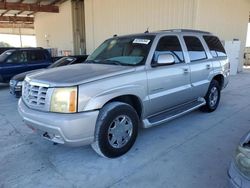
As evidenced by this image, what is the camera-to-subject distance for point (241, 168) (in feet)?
5.64

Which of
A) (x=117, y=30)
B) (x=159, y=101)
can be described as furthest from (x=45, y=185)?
(x=117, y=30)

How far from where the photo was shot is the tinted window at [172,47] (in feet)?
12.2

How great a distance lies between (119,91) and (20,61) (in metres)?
6.83

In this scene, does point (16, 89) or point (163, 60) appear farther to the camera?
point (16, 89)

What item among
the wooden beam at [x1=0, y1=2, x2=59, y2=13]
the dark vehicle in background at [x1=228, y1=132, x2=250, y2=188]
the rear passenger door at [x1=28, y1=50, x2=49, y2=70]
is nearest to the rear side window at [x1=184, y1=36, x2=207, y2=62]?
the dark vehicle in background at [x1=228, y1=132, x2=250, y2=188]

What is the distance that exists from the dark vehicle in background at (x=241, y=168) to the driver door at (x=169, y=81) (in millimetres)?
1756

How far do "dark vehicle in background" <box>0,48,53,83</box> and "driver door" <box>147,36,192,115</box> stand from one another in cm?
631

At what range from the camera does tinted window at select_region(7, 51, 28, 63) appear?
8435 millimetres

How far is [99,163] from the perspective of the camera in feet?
10.0

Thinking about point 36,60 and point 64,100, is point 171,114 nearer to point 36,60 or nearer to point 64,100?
point 64,100

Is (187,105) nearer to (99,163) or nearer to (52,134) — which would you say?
(99,163)

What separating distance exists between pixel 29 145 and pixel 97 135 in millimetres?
1457

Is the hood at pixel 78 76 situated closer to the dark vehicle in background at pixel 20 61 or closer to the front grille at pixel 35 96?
the front grille at pixel 35 96

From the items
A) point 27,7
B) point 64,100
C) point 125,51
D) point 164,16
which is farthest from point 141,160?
point 27,7
